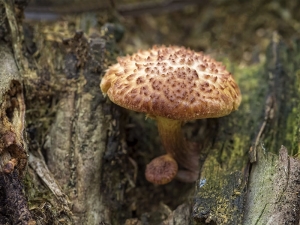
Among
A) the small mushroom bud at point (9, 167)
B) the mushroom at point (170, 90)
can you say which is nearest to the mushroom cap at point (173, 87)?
the mushroom at point (170, 90)

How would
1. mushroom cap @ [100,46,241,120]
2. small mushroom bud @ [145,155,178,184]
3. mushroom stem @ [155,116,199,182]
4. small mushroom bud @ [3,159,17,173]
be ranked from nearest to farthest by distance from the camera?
small mushroom bud @ [3,159,17,173], mushroom cap @ [100,46,241,120], small mushroom bud @ [145,155,178,184], mushroom stem @ [155,116,199,182]

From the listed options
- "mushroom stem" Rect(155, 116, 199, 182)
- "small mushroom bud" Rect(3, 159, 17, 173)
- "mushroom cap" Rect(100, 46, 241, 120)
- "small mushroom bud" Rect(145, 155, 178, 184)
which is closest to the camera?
"small mushroom bud" Rect(3, 159, 17, 173)

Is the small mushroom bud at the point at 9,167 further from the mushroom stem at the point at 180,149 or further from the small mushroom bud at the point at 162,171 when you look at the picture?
the mushroom stem at the point at 180,149

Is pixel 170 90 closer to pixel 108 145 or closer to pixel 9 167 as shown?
pixel 108 145

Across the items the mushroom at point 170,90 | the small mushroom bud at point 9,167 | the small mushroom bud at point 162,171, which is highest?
the mushroom at point 170,90

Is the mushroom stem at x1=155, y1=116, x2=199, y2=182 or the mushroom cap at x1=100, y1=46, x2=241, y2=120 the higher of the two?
the mushroom cap at x1=100, y1=46, x2=241, y2=120

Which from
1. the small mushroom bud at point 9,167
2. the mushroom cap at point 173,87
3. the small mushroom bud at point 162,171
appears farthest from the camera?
the small mushroom bud at point 162,171

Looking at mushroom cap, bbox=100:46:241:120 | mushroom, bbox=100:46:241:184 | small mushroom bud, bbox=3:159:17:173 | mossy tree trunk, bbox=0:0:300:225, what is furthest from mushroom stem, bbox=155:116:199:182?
small mushroom bud, bbox=3:159:17:173

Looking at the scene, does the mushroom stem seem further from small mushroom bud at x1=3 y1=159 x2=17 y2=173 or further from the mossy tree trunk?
small mushroom bud at x1=3 y1=159 x2=17 y2=173
